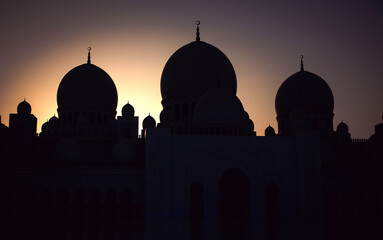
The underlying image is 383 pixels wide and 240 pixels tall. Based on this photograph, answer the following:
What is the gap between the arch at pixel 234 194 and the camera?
2330cm

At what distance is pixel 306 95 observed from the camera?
30891mm

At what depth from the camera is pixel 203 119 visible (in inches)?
977

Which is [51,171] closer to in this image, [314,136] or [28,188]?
[28,188]

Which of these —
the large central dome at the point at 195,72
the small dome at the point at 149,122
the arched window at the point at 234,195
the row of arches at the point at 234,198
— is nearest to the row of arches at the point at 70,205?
the row of arches at the point at 234,198

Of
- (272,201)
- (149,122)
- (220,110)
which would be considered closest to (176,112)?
(149,122)

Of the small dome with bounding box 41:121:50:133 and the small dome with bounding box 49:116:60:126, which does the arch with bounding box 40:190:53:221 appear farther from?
the small dome with bounding box 49:116:60:126

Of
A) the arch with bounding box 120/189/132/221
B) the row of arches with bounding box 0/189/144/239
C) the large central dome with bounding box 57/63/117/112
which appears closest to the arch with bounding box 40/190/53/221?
the row of arches with bounding box 0/189/144/239

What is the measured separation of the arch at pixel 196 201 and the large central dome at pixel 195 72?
22.5ft

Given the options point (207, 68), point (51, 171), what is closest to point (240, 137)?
point (207, 68)

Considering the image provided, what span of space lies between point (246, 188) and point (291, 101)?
386 inches

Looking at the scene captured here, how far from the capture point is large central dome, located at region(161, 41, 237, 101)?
93.1ft

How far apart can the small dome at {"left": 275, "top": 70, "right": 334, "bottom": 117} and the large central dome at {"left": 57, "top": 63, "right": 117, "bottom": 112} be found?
10.9m

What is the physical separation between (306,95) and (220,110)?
871cm

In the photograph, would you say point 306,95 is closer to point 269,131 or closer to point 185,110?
point 269,131
